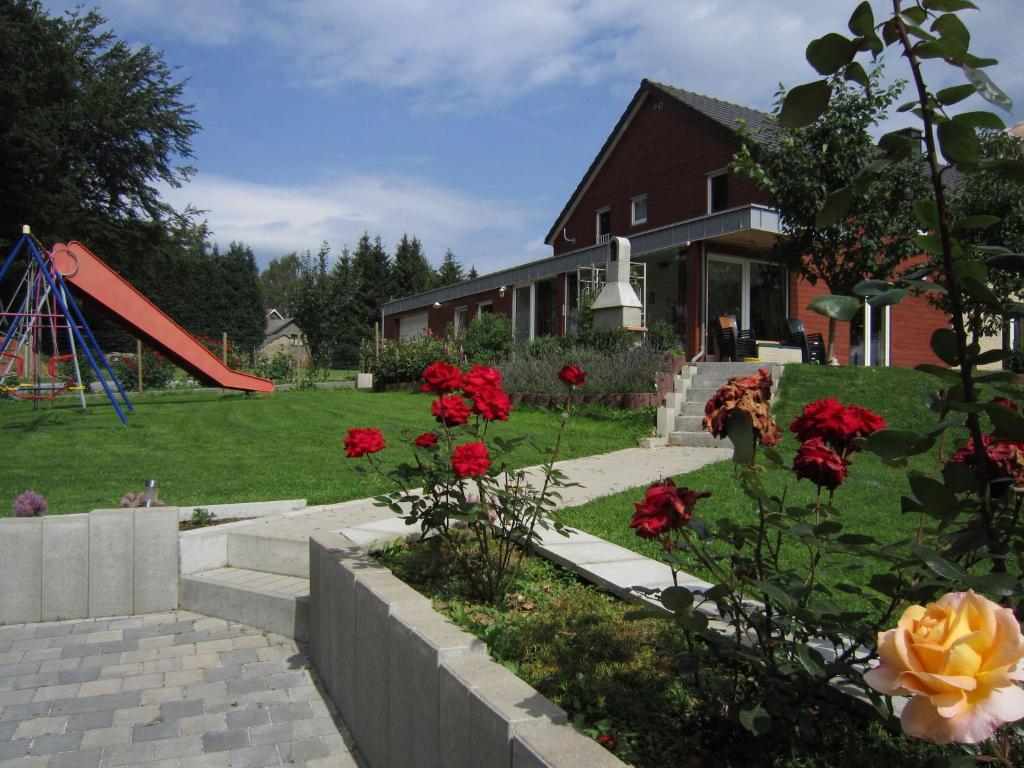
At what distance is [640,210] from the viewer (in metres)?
21.8

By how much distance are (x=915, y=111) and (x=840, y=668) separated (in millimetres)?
1204

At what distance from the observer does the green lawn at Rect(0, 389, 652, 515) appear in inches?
259

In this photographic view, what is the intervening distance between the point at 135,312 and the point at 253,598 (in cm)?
1141

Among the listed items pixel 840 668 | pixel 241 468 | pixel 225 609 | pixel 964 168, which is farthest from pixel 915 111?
pixel 241 468

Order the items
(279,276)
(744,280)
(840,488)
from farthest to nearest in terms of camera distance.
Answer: (279,276), (744,280), (840,488)

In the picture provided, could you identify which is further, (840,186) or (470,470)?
(840,186)

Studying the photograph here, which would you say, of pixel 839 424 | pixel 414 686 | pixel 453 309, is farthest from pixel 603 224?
pixel 839 424

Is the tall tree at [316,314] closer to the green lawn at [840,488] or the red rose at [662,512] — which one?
the green lawn at [840,488]

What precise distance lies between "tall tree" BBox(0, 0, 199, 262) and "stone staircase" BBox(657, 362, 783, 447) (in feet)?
70.0

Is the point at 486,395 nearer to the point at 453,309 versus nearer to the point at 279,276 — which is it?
the point at 453,309

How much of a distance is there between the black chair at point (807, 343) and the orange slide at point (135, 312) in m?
11.6

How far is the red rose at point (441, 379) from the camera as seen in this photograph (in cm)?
322

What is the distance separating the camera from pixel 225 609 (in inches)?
184

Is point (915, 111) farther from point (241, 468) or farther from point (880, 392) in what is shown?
point (880, 392)
